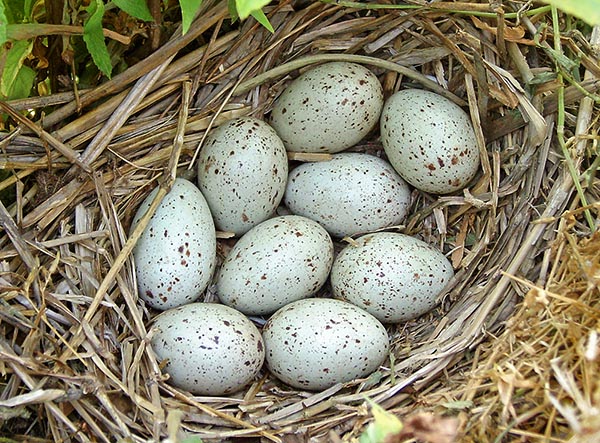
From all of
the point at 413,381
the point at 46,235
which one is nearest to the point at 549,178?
the point at 413,381

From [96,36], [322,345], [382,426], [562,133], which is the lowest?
[322,345]

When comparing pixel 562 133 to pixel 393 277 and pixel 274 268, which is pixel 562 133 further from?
pixel 274 268

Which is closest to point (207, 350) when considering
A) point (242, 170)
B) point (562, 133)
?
point (242, 170)

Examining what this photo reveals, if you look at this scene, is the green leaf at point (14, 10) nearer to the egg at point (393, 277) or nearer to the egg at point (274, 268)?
the egg at point (274, 268)

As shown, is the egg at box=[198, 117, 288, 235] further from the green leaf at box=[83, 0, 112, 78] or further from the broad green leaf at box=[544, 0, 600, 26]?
the broad green leaf at box=[544, 0, 600, 26]

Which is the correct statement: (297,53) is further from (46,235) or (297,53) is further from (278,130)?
(46,235)

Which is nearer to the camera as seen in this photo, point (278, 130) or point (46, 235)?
point (46, 235)

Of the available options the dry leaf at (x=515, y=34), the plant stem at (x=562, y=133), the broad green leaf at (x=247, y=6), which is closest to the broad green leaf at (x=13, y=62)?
the broad green leaf at (x=247, y=6)
